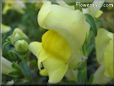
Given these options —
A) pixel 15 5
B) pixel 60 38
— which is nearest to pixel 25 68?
pixel 60 38

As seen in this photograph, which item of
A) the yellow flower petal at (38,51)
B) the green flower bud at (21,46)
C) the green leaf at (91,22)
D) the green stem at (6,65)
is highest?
the green leaf at (91,22)

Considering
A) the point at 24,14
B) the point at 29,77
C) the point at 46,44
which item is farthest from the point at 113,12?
the point at 46,44

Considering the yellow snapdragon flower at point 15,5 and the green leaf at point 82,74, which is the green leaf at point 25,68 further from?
the yellow snapdragon flower at point 15,5

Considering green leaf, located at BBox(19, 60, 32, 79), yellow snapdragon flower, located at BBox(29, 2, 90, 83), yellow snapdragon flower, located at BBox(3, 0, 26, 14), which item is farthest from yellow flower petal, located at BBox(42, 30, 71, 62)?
yellow snapdragon flower, located at BBox(3, 0, 26, 14)

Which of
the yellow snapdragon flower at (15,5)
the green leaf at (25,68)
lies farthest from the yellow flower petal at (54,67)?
the yellow snapdragon flower at (15,5)

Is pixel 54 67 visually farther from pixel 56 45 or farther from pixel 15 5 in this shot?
pixel 15 5
